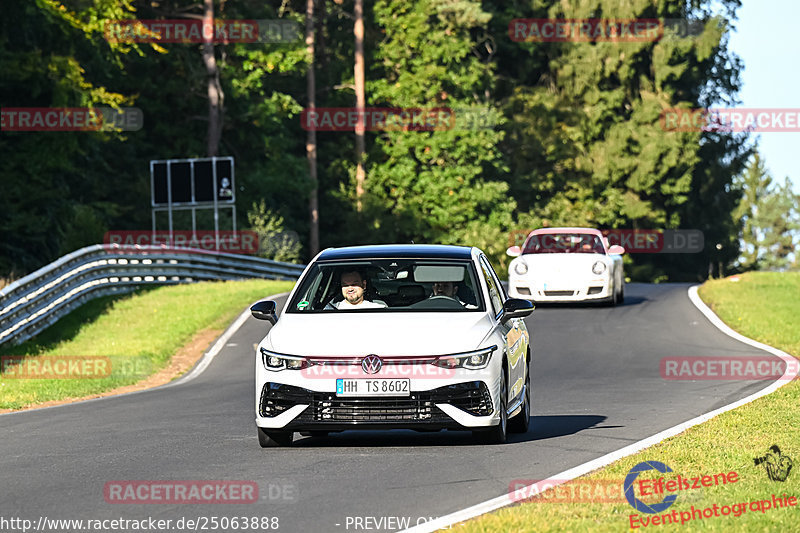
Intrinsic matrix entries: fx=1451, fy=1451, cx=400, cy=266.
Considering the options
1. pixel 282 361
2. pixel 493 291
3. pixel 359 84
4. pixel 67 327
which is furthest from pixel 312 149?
pixel 282 361

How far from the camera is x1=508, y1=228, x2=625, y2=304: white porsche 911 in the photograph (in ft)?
90.9

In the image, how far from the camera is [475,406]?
422 inches

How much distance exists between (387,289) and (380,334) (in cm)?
A: 162

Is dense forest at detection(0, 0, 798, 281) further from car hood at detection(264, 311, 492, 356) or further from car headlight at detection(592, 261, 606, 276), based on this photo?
car hood at detection(264, 311, 492, 356)

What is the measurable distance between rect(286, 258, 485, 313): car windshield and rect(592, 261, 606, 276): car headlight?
15682 mm

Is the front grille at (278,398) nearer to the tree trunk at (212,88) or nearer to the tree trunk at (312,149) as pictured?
the tree trunk at (212,88)

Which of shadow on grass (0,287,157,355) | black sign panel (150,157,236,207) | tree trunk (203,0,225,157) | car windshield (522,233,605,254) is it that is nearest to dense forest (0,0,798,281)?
tree trunk (203,0,225,157)

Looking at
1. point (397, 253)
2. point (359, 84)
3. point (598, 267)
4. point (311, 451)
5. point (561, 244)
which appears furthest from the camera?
point (359, 84)

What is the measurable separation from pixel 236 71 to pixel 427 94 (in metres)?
10.2

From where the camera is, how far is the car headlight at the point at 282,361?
1068 cm

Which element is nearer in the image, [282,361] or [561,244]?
[282,361]

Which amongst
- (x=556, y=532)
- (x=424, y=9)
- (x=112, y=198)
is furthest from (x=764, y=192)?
(x=556, y=532)

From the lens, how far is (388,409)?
10.6m

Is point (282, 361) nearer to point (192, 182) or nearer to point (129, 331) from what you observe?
point (129, 331)
